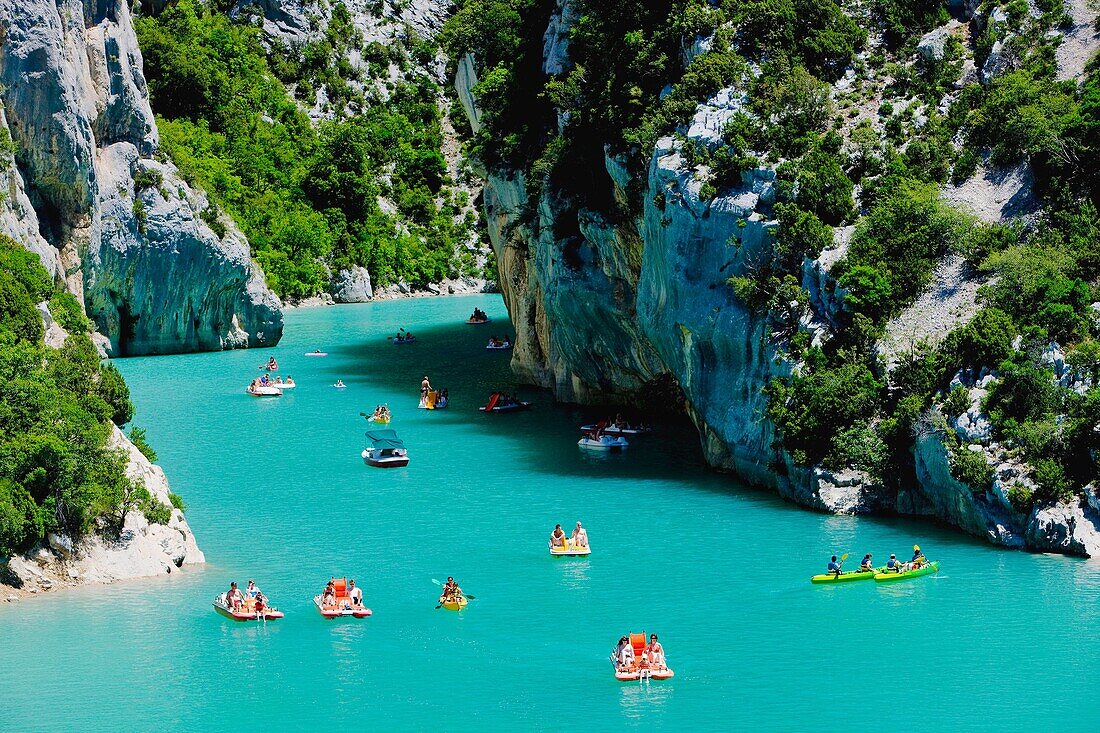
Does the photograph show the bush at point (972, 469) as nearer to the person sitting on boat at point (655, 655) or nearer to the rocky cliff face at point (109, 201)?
the person sitting on boat at point (655, 655)

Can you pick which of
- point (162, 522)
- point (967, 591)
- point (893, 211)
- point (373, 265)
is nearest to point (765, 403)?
point (893, 211)

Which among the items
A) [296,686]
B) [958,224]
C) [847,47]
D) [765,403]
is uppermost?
[847,47]

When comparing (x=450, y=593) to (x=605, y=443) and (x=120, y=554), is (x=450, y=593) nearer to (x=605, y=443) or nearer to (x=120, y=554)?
(x=120, y=554)

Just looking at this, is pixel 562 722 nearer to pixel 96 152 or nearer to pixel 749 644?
pixel 749 644

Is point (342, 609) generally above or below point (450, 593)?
below

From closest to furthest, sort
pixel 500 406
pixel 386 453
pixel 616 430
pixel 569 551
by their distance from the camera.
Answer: pixel 569 551, pixel 386 453, pixel 616 430, pixel 500 406

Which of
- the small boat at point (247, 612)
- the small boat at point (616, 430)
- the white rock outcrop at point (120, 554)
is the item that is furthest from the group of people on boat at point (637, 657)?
the small boat at point (616, 430)

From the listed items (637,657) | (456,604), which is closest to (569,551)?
(456,604)
